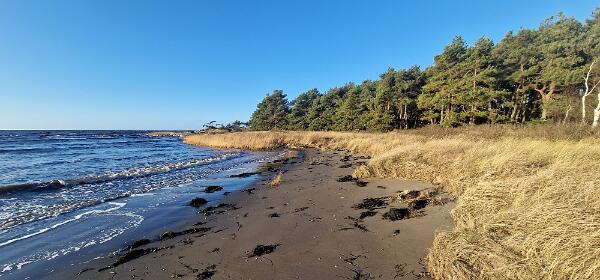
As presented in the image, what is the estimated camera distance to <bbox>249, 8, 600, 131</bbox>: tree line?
26062mm

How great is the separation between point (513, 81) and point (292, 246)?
3631cm

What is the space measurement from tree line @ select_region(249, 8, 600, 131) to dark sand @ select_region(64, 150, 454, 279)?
22804 millimetres

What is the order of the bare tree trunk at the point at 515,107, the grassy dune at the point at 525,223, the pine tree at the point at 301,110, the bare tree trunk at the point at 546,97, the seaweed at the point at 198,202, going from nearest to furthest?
1. the grassy dune at the point at 525,223
2. the seaweed at the point at 198,202
3. the bare tree trunk at the point at 546,97
4. the bare tree trunk at the point at 515,107
5. the pine tree at the point at 301,110

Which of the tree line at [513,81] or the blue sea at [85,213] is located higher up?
the tree line at [513,81]

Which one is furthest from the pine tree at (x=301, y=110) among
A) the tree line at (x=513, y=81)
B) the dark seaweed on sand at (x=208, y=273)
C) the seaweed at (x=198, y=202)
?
the dark seaweed on sand at (x=208, y=273)

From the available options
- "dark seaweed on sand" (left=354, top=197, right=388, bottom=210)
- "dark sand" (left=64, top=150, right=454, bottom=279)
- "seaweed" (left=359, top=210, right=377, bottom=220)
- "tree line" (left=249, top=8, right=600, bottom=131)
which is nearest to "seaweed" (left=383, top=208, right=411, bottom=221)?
"dark sand" (left=64, top=150, right=454, bottom=279)

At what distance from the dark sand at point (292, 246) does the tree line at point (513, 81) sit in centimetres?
2280

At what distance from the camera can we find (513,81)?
104 feet

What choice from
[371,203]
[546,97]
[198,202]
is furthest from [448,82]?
[198,202]

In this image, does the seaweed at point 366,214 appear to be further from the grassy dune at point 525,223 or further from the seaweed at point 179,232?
the seaweed at point 179,232

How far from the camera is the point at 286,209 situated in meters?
7.69

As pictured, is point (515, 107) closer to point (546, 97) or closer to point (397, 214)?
point (546, 97)

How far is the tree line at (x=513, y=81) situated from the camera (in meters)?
26.1

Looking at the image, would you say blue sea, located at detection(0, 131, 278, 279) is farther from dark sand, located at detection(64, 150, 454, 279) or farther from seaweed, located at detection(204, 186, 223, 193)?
dark sand, located at detection(64, 150, 454, 279)
